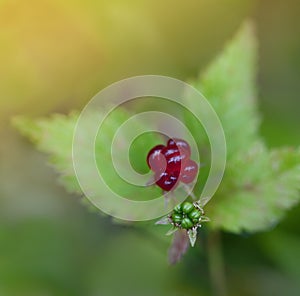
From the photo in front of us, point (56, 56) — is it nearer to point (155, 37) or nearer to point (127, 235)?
Answer: point (155, 37)

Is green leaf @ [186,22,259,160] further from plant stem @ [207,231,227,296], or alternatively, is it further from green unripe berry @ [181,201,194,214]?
green unripe berry @ [181,201,194,214]

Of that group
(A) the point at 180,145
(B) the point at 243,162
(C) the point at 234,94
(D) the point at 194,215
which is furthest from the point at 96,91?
(D) the point at 194,215

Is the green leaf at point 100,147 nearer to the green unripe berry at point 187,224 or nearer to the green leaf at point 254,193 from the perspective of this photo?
the green leaf at point 254,193

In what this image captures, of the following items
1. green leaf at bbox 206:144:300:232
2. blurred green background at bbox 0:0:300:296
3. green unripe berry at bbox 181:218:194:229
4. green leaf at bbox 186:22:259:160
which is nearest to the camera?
green unripe berry at bbox 181:218:194:229

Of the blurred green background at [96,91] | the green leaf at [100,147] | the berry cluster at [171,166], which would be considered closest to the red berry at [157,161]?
the berry cluster at [171,166]

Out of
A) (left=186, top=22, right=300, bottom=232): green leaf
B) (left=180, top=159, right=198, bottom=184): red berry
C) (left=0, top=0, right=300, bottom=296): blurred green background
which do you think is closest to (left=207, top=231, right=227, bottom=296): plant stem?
(left=0, top=0, right=300, bottom=296): blurred green background

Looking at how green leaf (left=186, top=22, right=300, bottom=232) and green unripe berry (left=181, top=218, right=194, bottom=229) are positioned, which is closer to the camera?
green unripe berry (left=181, top=218, right=194, bottom=229)
